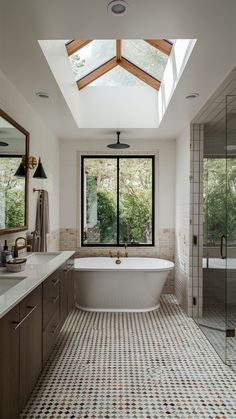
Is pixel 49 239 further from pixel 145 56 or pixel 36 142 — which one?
pixel 145 56

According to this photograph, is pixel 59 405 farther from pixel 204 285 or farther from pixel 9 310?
pixel 204 285

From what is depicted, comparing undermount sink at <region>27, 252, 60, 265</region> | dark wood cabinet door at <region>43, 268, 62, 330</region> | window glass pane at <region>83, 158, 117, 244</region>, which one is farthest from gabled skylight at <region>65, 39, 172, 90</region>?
dark wood cabinet door at <region>43, 268, 62, 330</region>

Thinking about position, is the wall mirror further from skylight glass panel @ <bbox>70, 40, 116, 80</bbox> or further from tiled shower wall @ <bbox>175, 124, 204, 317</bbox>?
tiled shower wall @ <bbox>175, 124, 204, 317</bbox>

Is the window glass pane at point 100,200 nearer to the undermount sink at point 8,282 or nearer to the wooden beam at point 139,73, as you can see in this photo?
the wooden beam at point 139,73

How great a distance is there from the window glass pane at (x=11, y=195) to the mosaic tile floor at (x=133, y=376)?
4.49 ft

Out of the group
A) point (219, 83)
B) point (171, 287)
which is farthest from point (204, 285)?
point (219, 83)

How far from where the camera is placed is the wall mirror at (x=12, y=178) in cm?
258

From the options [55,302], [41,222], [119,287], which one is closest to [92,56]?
[41,222]

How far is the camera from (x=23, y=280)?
2.00 metres

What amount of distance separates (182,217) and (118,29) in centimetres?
279

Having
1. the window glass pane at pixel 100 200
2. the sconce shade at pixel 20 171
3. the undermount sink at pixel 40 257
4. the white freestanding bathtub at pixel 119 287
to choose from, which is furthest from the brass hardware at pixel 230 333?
the sconce shade at pixel 20 171

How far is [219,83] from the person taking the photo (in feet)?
8.70

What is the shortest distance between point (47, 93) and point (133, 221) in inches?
103

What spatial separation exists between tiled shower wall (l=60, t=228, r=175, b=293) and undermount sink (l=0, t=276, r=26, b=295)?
8.88ft
